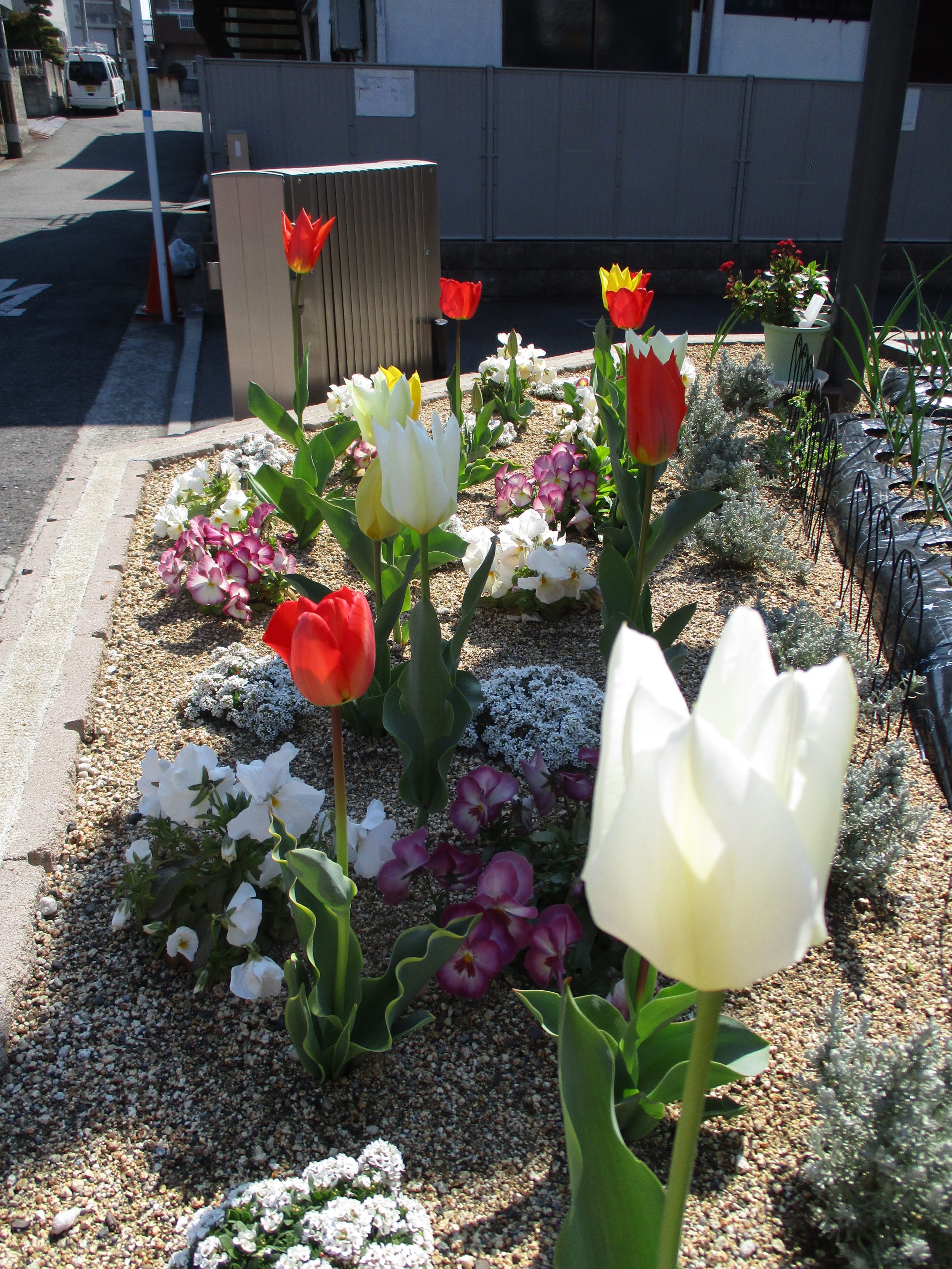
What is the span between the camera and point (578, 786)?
2.08 m

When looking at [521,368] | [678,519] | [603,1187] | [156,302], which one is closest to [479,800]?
[678,519]

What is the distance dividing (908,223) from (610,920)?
13.3m

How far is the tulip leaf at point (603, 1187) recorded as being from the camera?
101 centimetres

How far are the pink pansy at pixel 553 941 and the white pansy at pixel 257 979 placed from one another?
467mm

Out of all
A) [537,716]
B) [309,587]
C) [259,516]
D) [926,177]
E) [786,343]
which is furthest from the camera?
[926,177]

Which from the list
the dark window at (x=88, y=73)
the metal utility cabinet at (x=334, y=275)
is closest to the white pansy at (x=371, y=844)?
the metal utility cabinet at (x=334, y=275)

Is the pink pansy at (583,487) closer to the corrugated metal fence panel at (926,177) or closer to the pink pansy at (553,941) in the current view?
the pink pansy at (553,941)

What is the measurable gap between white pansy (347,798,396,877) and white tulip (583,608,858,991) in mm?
1466

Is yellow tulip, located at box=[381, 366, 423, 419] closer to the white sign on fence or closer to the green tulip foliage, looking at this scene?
the green tulip foliage

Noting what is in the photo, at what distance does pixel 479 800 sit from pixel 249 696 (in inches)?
38.6

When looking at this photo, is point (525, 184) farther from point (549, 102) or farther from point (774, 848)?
point (774, 848)

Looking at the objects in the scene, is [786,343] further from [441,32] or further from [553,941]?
[441,32]

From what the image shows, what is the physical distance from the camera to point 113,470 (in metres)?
4.91

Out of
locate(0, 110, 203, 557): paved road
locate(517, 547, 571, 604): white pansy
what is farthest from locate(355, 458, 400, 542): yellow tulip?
locate(0, 110, 203, 557): paved road
